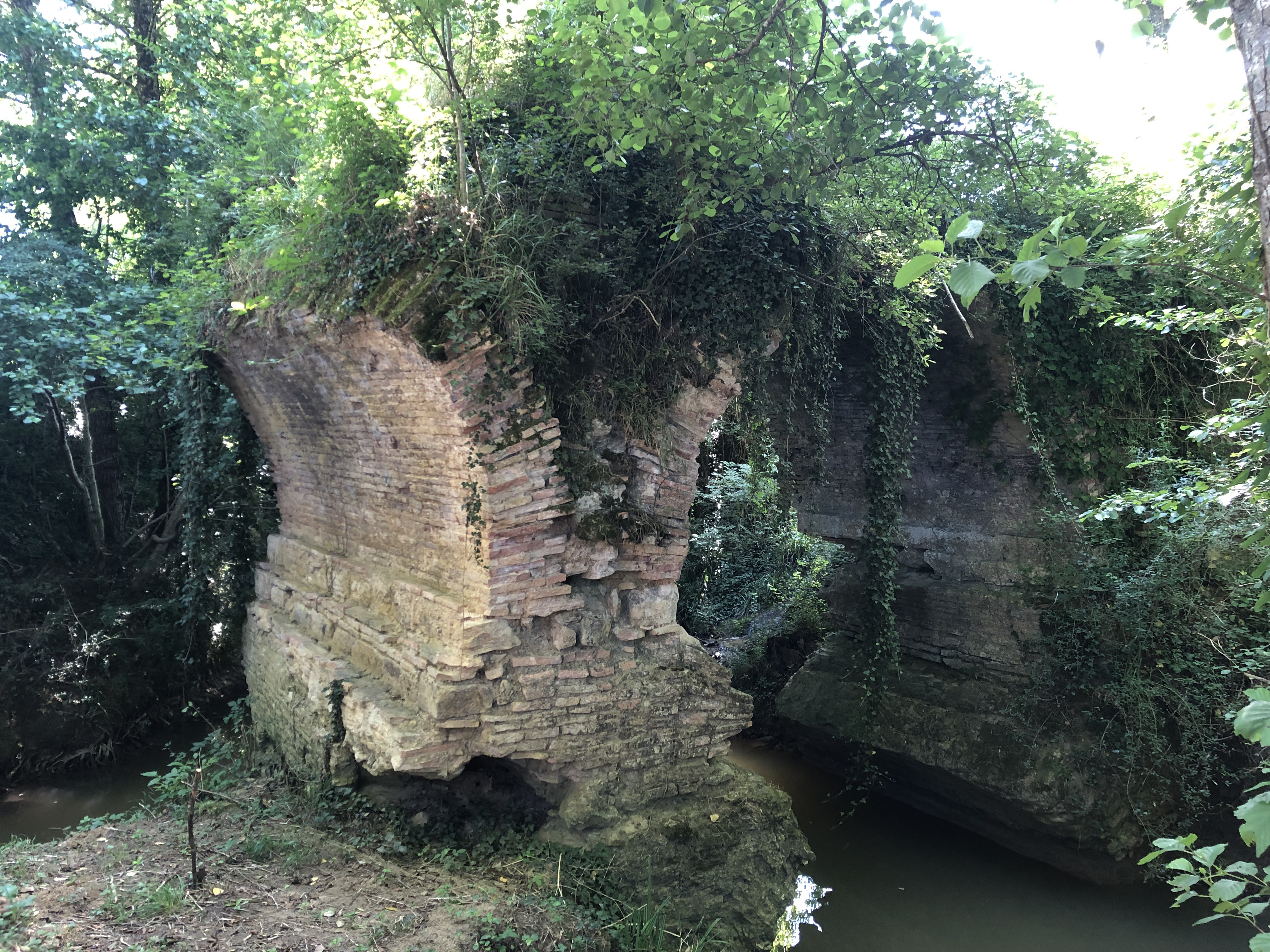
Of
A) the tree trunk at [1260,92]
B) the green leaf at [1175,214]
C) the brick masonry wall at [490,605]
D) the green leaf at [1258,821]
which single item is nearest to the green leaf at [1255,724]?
the green leaf at [1258,821]

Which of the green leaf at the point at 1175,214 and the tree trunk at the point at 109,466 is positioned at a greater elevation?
the green leaf at the point at 1175,214

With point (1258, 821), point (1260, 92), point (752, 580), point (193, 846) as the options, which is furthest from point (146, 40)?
point (1258, 821)

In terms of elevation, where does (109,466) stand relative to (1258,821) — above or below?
above

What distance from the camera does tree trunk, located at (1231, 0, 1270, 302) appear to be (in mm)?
1674

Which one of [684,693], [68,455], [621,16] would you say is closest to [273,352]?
[621,16]

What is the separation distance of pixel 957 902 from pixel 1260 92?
6077mm

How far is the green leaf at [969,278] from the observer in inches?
67.6

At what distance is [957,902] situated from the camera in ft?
19.3

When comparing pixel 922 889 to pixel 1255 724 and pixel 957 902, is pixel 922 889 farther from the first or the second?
pixel 1255 724

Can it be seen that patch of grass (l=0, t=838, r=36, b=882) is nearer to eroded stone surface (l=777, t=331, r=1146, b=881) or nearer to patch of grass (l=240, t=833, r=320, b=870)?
patch of grass (l=240, t=833, r=320, b=870)

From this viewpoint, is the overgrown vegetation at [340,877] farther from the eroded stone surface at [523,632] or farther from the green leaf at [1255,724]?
the green leaf at [1255,724]

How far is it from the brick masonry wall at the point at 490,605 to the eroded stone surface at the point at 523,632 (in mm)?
12

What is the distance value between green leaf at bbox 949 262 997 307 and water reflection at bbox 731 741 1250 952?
183 inches

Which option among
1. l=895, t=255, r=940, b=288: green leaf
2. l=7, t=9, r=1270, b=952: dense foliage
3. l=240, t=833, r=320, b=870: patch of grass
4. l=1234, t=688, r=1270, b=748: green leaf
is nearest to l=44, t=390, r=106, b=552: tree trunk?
l=7, t=9, r=1270, b=952: dense foliage
